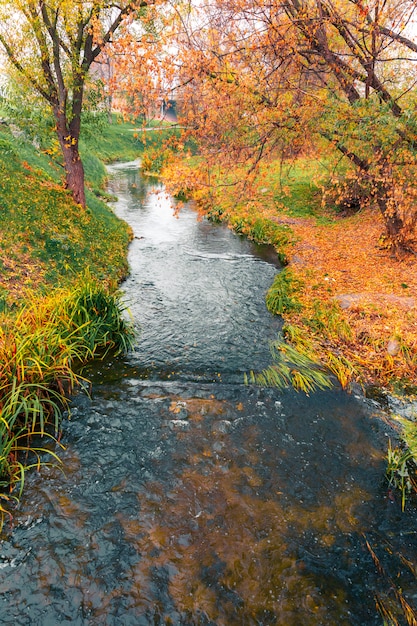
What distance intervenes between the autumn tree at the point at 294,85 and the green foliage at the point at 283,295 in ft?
11.6

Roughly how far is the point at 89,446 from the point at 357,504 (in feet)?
13.2

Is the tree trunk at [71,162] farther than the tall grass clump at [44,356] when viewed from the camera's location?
Yes

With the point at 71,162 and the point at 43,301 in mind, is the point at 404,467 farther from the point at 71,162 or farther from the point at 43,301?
the point at 71,162

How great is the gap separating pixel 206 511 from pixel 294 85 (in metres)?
10.5

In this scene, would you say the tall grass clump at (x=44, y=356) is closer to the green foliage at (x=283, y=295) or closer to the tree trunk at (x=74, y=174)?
the green foliage at (x=283, y=295)

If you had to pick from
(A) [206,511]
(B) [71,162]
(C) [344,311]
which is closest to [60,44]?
(B) [71,162]

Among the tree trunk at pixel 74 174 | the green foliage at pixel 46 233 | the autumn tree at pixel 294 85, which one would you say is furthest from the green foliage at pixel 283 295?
the tree trunk at pixel 74 174

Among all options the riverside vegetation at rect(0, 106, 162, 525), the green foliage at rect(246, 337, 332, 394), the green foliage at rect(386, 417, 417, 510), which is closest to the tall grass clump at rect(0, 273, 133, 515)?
the riverside vegetation at rect(0, 106, 162, 525)

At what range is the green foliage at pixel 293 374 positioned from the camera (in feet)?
24.2

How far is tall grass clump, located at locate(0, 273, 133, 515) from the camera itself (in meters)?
5.45

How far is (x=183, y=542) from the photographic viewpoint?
4488 mm

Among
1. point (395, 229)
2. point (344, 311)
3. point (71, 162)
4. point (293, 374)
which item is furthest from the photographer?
point (71, 162)

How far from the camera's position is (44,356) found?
648 cm

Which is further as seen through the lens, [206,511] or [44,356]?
[44,356]
